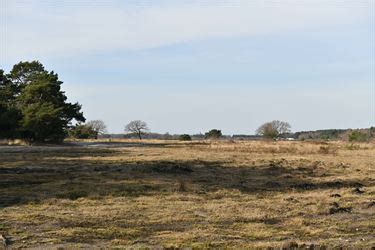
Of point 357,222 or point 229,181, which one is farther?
point 229,181

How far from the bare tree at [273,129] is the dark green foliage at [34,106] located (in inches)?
1715

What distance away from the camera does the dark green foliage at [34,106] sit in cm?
4459

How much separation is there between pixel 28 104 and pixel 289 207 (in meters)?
43.3

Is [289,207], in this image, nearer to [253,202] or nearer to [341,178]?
[253,202]

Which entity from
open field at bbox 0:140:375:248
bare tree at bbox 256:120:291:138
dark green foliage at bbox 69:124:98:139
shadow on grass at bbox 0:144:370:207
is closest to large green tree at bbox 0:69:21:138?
shadow on grass at bbox 0:144:370:207

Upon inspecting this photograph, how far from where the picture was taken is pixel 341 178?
60.0 feet

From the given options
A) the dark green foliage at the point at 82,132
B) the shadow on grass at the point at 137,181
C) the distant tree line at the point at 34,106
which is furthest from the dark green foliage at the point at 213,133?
the shadow on grass at the point at 137,181

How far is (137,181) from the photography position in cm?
1622

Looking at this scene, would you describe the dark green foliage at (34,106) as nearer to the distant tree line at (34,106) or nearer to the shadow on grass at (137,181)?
the distant tree line at (34,106)

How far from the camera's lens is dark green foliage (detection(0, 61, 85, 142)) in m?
44.6

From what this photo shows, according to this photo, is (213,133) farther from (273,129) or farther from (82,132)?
(82,132)

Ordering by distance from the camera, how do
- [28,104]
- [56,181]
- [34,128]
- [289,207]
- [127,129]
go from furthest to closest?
1. [127,129]
2. [28,104]
3. [34,128]
4. [56,181]
5. [289,207]

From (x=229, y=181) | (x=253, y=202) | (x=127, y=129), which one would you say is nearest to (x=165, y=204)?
(x=253, y=202)

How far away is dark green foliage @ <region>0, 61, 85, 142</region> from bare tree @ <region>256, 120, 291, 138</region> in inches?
1715
